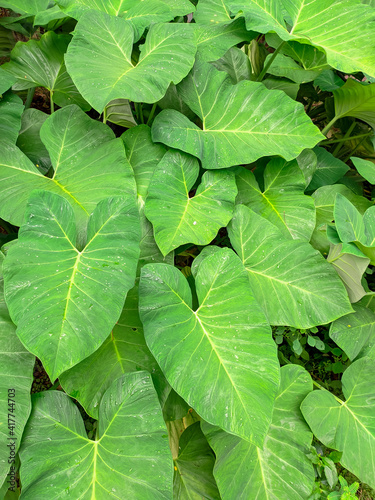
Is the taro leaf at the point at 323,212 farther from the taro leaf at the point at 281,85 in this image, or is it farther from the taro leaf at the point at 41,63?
the taro leaf at the point at 41,63

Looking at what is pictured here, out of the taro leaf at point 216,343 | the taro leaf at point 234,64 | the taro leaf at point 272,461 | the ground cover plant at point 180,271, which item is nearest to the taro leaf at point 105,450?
the ground cover plant at point 180,271

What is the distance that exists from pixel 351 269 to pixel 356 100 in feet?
2.78

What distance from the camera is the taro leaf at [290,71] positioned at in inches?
67.3

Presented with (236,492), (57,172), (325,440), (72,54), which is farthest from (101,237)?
(325,440)

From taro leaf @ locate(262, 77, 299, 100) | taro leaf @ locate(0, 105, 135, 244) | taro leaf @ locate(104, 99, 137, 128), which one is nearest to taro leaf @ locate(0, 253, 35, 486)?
taro leaf @ locate(0, 105, 135, 244)

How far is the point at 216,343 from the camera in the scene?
1025 mm

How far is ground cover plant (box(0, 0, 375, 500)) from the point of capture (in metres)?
0.95

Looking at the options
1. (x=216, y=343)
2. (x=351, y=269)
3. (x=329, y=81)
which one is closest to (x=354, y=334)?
(x=351, y=269)

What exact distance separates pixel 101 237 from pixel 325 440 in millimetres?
962

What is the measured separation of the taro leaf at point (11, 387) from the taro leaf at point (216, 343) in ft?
1.21

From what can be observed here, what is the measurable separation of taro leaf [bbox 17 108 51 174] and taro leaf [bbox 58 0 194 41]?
44 cm

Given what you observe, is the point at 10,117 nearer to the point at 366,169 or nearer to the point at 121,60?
the point at 121,60

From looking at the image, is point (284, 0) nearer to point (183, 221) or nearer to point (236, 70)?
point (236, 70)

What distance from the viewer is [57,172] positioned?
4.33 ft
